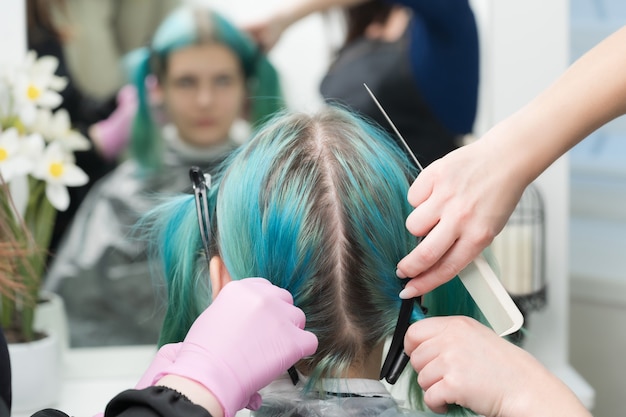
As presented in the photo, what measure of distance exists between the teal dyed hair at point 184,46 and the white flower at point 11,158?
0.18 m

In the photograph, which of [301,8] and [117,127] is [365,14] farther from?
[117,127]

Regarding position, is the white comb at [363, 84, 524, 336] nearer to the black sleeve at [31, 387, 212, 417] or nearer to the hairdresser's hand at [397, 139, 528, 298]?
the hairdresser's hand at [397, 139, 528, 298]

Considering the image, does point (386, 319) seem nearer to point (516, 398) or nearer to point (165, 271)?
point (516, 398)

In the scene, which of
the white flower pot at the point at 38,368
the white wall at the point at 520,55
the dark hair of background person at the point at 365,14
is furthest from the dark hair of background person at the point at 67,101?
the white wall at the point at 520,55

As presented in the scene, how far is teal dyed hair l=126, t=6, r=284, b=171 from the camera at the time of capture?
3.91 ft

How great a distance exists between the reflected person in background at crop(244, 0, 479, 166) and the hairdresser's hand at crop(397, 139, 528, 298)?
1.56 ft

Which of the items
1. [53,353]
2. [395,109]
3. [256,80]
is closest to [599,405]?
[395,109]

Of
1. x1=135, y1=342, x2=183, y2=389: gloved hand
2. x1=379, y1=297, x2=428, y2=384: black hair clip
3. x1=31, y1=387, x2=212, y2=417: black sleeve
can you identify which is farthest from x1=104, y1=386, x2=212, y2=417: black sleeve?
x1=379, y1=297, x2=428, y2=384: black hair clip

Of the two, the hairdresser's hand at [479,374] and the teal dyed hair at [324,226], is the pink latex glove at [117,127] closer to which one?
the teal dyed hair at [324,226]

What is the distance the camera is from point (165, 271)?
0.85 m

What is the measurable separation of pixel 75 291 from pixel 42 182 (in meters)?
0.18

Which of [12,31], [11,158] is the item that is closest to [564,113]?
[11,158]

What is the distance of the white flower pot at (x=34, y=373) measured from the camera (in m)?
1.10

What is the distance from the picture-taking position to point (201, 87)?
1.20 meters
